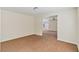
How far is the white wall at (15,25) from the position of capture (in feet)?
12.5

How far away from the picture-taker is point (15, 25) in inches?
179

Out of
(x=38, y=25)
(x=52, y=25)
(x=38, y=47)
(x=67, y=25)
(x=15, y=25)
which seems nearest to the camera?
(x=38, y=47)

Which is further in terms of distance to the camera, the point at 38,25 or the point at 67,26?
the point at 38,25

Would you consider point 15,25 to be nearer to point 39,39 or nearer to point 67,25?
point 39,39

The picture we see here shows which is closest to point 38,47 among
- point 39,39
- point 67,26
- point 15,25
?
point 39,39

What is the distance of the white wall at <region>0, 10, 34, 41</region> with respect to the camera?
3.81 metres

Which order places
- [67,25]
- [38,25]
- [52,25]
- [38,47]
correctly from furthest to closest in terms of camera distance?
[52,25], [38,25], [67,25], [38,47]

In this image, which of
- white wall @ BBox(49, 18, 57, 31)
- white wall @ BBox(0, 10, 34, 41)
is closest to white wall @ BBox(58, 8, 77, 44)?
Answer: white wall @ BBox(0, 10, 34, 41)

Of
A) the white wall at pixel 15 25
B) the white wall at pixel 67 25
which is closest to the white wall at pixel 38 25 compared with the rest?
the white wall at pixel 15 25

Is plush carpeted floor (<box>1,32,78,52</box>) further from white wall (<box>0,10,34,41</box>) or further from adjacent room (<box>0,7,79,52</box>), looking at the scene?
white wall (<box>0,10,34,41</box>)
